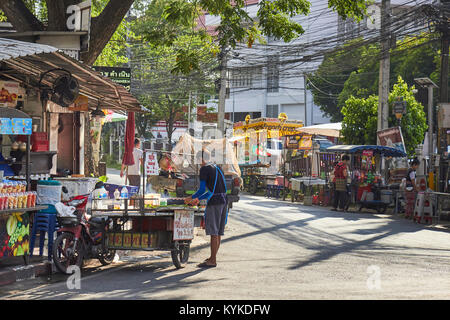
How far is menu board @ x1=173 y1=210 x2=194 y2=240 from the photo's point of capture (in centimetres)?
947

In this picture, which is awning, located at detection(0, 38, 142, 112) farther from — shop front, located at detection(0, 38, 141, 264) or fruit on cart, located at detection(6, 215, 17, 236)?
fruit on cart, located at detection(6, 215, 17, 236)

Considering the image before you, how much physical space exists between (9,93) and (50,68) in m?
0.98

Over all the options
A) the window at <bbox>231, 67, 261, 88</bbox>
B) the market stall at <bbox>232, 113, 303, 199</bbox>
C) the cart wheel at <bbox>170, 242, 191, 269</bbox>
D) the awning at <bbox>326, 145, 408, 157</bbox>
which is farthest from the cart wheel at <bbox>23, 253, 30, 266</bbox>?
the market stall at <bbox>232, 113, 303, 199</bbox>

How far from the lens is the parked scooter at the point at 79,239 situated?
884 centimetres

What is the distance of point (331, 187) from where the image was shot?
22953 millimetres

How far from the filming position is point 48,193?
986 centimetres

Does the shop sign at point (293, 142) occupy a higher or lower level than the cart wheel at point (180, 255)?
higher

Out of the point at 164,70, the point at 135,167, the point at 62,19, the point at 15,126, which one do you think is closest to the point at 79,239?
the point at 15,126

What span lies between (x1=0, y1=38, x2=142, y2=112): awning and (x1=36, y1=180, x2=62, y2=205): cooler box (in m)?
2.10

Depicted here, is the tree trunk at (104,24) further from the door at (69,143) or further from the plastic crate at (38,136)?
the door at (69,143)

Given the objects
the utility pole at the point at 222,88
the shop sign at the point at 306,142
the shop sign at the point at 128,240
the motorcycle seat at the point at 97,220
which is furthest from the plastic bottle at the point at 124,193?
the shop sign at the point at 306,142

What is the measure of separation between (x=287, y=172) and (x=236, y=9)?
46.1 ft

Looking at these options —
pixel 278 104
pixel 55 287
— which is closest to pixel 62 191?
pixel 55 287

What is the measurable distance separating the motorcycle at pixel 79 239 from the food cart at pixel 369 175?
12.8 meters
